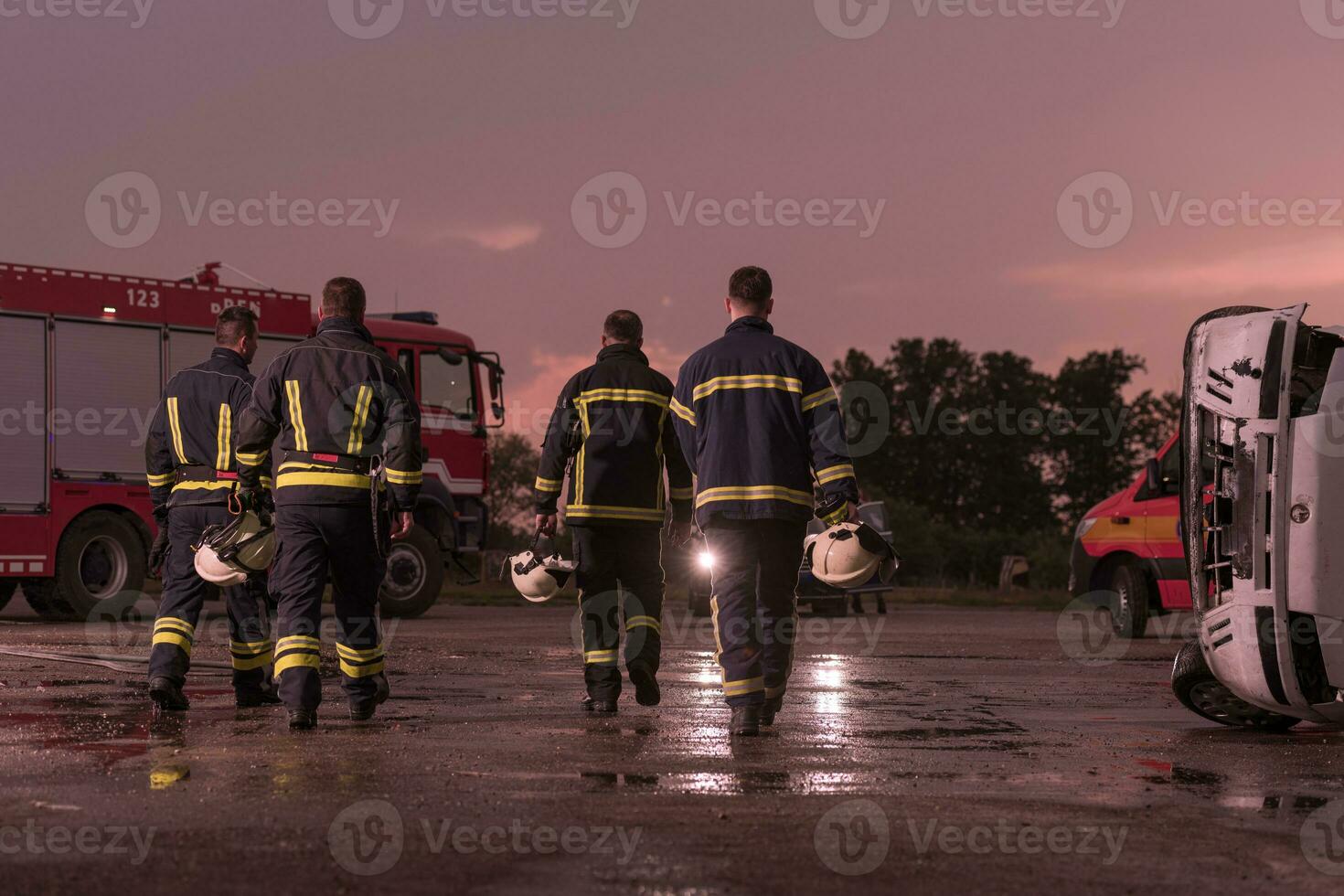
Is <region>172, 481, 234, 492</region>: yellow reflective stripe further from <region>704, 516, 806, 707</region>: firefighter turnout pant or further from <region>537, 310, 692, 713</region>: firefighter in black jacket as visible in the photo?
<region>704, 516, 806, 707</region>: firefighter turnout pant

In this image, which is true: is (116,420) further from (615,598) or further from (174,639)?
(615,598)

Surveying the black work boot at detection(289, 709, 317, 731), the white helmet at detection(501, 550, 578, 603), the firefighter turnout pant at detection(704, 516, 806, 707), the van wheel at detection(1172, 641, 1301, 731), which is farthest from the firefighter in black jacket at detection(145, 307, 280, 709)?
the van wheel at detection(1172, 641, 1301, 731)

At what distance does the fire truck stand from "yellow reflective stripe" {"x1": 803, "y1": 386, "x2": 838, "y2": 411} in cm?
966

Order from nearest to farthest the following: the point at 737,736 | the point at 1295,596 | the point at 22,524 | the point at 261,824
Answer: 1. the point at 261,824
2. the point at 1295,596
3. the point at 737,736
4. the point at 22,524

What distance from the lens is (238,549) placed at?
8.10 metres

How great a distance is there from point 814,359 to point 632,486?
1.21m

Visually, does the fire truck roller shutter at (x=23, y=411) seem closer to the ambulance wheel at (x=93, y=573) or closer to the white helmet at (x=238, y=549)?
the ambulance wheel at (x=93, y=573)

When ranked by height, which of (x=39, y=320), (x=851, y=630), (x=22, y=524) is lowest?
(x=851, y=630)

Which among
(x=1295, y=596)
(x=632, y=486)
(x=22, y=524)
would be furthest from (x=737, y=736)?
(x=22, y=524)

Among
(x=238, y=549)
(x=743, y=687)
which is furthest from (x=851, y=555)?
(x=238, y=549)

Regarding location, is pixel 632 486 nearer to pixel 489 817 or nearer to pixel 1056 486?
pixel 489 817

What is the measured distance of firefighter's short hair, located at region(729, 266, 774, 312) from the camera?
7.89 metres

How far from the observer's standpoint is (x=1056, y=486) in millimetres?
85750

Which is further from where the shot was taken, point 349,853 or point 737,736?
point 737,736
